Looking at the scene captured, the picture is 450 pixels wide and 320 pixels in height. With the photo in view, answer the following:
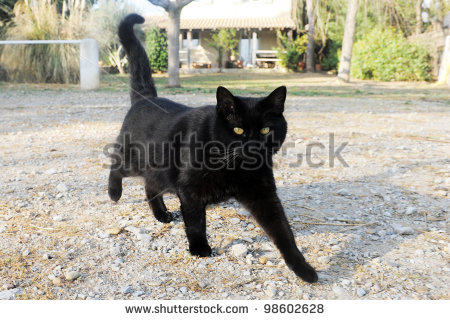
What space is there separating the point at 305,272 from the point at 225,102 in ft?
3.51

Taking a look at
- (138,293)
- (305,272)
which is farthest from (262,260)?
(138,293)

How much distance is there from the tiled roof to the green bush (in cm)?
640

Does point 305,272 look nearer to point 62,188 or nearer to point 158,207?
point 158,207

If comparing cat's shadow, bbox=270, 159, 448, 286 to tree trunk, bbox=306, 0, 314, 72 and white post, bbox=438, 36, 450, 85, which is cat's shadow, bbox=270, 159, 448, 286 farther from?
tree trunk, bbox=306, 0, 314, 72

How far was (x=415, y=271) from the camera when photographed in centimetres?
192

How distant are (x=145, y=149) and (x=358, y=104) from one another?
Result: 23.5 ft

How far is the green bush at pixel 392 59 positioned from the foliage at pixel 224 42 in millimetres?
8339

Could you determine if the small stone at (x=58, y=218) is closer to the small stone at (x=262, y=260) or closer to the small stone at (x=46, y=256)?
the small stone at (x=46, y=256)

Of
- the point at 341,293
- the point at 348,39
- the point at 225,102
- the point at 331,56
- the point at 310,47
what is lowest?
the point at 341,293

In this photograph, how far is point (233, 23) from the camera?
77.2 ft

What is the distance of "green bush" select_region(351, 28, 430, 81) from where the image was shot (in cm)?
1639
